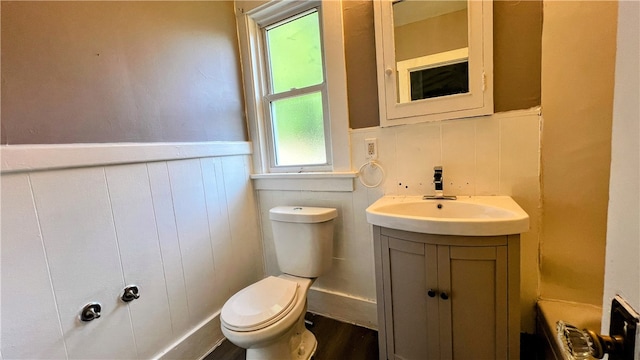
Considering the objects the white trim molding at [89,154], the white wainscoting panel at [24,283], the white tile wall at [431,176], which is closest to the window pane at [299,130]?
the white tile wall at [431,176]

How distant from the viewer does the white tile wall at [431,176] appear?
1212 mm

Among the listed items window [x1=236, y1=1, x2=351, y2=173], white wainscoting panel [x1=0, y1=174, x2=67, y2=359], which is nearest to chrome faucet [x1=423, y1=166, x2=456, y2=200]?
window [x1=236, y1=1, x2=351, y2=173]

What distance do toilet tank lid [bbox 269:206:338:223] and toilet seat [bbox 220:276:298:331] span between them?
1.09 feet

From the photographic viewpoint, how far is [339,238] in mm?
1674

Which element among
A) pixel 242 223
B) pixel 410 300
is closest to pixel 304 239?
pixel 242 223

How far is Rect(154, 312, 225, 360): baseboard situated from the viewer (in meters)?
1.37

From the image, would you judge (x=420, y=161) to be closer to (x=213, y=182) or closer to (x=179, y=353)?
(x=213, y=182)

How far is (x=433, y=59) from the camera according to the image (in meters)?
1.30

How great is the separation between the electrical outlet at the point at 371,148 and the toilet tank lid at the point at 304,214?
37 cm

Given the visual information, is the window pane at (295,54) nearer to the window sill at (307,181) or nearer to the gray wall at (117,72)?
the gray wall at (117,72)

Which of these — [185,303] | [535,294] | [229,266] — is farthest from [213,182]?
[535,294]

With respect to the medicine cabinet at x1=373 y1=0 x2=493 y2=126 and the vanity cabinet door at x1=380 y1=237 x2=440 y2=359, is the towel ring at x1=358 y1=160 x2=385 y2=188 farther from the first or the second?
the vanity cabinet door at x1=380 y1=237 x2=440 y2=359

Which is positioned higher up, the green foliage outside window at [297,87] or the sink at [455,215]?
the green foliage outside window at [297,87]

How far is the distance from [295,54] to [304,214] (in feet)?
3.44
